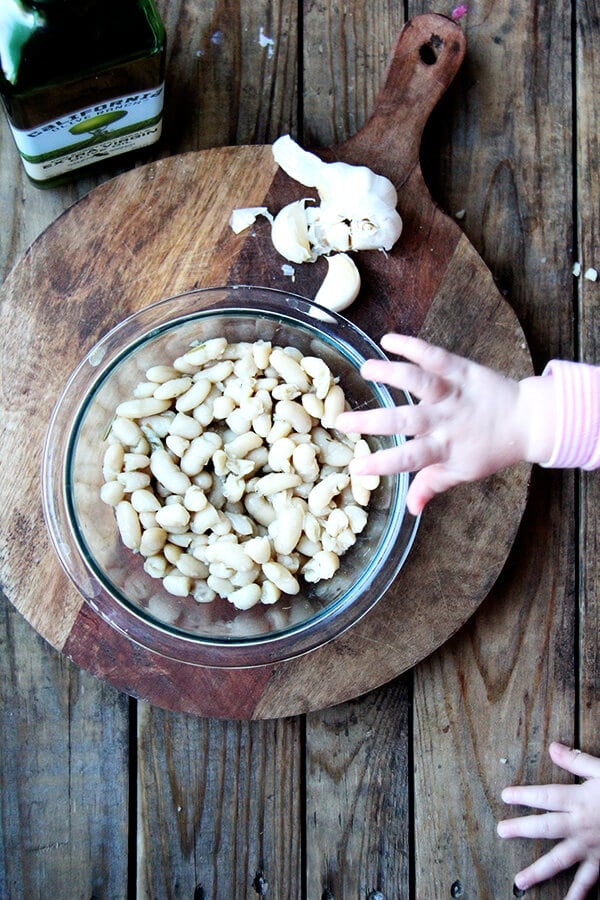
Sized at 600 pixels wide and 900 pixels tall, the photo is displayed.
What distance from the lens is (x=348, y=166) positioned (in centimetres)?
68

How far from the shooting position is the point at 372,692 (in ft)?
2.39

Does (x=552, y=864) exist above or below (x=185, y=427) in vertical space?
below

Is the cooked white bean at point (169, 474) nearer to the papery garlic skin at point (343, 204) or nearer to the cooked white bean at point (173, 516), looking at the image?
the cooked white bean at point (173, 516)

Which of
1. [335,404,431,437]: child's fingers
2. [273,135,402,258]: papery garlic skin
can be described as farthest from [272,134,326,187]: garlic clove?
[335,404,431,437]: child's fingers

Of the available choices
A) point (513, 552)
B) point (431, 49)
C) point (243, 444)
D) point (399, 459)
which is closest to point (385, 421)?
point (399, 459)

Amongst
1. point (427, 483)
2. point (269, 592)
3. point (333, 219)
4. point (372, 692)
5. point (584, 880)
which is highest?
point (333, 219)

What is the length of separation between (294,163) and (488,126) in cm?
19

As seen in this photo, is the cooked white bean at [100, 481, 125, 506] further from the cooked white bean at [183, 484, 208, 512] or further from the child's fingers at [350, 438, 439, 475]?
the child's fingers at [350, 438, 439, 475]

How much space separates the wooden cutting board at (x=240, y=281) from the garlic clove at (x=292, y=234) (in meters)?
0.01

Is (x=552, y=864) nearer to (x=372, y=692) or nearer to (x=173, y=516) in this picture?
(x=372, y=692)

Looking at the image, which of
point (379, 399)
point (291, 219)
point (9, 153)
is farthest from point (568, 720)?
point (9, 153)

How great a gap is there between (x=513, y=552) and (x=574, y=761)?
175mm

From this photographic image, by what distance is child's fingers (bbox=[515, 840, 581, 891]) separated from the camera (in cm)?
71

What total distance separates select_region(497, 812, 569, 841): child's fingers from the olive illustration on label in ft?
2.07
